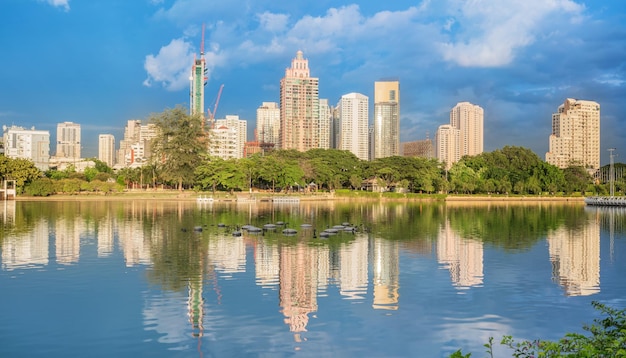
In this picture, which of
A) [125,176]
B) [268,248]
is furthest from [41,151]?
[268,248]

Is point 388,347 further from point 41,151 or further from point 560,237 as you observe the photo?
point 41,151

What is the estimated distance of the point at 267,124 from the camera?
186 m

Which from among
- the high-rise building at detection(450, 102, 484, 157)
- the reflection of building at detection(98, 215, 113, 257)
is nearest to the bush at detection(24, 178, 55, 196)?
the reflection of building at detection(98, 215, 113, 257)

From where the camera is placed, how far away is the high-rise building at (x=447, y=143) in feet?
592

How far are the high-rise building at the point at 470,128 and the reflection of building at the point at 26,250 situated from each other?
16392cm

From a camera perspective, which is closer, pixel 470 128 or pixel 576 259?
pixel 576 259

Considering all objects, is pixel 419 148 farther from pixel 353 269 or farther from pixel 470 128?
pixel 353 269

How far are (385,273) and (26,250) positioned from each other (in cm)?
1616

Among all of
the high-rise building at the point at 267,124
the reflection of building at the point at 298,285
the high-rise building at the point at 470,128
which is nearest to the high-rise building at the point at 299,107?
the high-rise building at the point at 267,124

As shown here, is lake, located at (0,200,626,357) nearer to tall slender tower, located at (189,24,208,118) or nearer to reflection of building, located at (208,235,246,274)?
reflection of building, located at (208,235,246,274)

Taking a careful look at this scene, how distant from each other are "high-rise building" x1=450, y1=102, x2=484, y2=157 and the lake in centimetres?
15538

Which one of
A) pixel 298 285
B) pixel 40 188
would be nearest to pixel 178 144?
pixel 40 188

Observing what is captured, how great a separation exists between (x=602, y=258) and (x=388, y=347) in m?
17.3

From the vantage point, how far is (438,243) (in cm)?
3011
